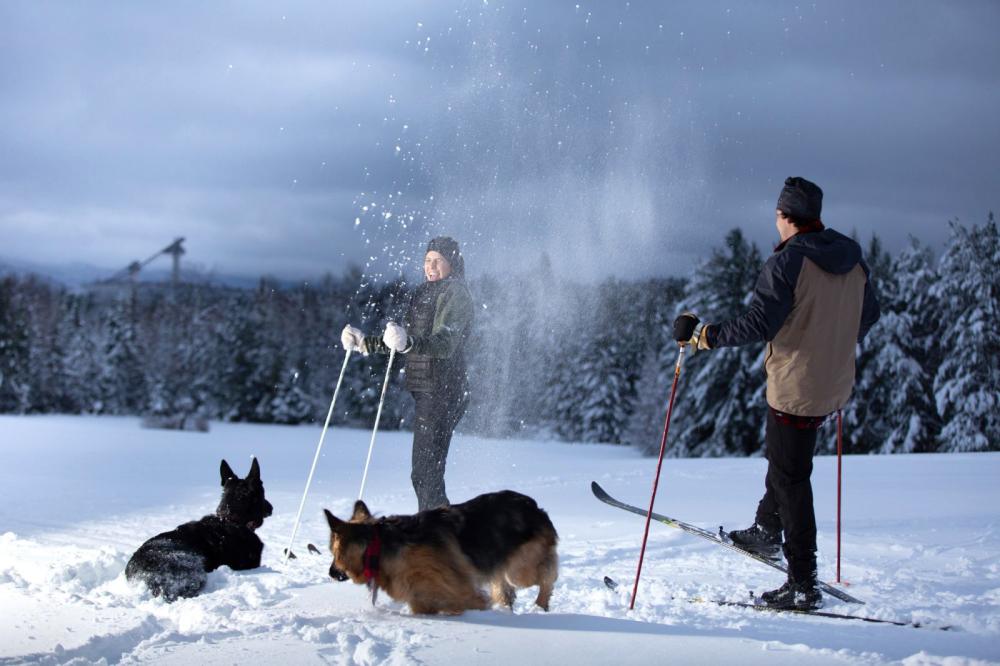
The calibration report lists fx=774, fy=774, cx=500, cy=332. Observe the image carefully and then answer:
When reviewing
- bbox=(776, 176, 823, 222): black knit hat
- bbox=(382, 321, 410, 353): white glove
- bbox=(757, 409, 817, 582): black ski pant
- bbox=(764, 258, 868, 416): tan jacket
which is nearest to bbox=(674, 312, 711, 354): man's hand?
bbox=(764, 258, 868, 416): tan jacket

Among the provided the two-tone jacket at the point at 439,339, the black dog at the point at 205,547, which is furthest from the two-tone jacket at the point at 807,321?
the black dog at the point at 205,547

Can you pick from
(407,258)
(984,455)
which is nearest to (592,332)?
(984,455)

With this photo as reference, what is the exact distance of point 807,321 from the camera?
428cm

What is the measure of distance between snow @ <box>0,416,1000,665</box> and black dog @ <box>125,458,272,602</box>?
12cm

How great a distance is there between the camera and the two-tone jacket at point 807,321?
4184 mm

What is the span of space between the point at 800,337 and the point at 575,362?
39000mm

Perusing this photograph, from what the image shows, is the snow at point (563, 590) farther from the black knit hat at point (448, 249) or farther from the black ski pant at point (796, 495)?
the black knit hat at point (448, 249)

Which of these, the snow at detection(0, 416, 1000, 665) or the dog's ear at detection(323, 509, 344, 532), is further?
the dog's ear at detection(323, 509, 344, 532)

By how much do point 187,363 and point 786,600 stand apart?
4595 centimetres

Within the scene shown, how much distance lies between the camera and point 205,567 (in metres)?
4.77

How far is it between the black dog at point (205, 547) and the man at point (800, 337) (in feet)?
10.3

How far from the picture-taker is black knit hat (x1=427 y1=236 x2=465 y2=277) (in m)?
5.70

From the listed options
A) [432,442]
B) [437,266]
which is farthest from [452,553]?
[437,266]

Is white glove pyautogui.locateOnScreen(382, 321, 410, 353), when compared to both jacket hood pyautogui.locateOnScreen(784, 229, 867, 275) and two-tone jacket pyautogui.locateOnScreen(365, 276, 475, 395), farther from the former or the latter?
jacket hood pyautogui.locateOnScreen(784, 229, 867, 275)
